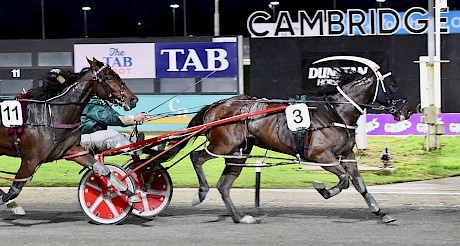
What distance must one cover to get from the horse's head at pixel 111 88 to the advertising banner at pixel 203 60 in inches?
481

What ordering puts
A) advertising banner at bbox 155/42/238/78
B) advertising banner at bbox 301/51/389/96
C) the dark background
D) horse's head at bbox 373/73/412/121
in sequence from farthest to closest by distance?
the dark background
advertising banner at bbox 155/42/238/78
advertising banner at bbox 301/51/389/96
horse's head at bbox 373/73/412/121

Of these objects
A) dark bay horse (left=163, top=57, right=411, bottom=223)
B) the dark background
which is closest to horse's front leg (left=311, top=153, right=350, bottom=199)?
dark bay horse (left=163, top=57, right=411, bottom=223)

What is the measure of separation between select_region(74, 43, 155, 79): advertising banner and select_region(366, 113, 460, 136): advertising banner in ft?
18.8

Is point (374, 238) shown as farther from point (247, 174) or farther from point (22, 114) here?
point (247, 174)

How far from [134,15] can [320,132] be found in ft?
76.9

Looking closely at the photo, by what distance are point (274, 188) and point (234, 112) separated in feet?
11.2

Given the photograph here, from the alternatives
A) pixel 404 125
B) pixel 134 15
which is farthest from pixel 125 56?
pixel 134 15

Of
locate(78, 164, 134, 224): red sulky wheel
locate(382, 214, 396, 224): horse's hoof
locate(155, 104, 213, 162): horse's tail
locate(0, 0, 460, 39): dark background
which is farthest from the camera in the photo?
locate(0, 0, 460, 39): dark background

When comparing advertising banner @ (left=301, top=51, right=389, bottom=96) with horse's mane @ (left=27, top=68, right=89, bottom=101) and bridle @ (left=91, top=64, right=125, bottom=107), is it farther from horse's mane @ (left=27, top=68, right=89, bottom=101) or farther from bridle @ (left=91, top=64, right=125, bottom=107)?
bridle @ (left=91, top=64, right=125, bottom=107)

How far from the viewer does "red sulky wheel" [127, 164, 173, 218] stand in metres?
10.3

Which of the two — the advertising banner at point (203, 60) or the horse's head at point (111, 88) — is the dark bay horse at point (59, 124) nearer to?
the horse's head at point (111, 88)

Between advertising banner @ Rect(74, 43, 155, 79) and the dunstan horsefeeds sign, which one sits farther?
the dunstan horsefeeds sign

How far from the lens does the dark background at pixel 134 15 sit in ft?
104

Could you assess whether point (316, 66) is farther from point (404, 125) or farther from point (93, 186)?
point (93, 186)
